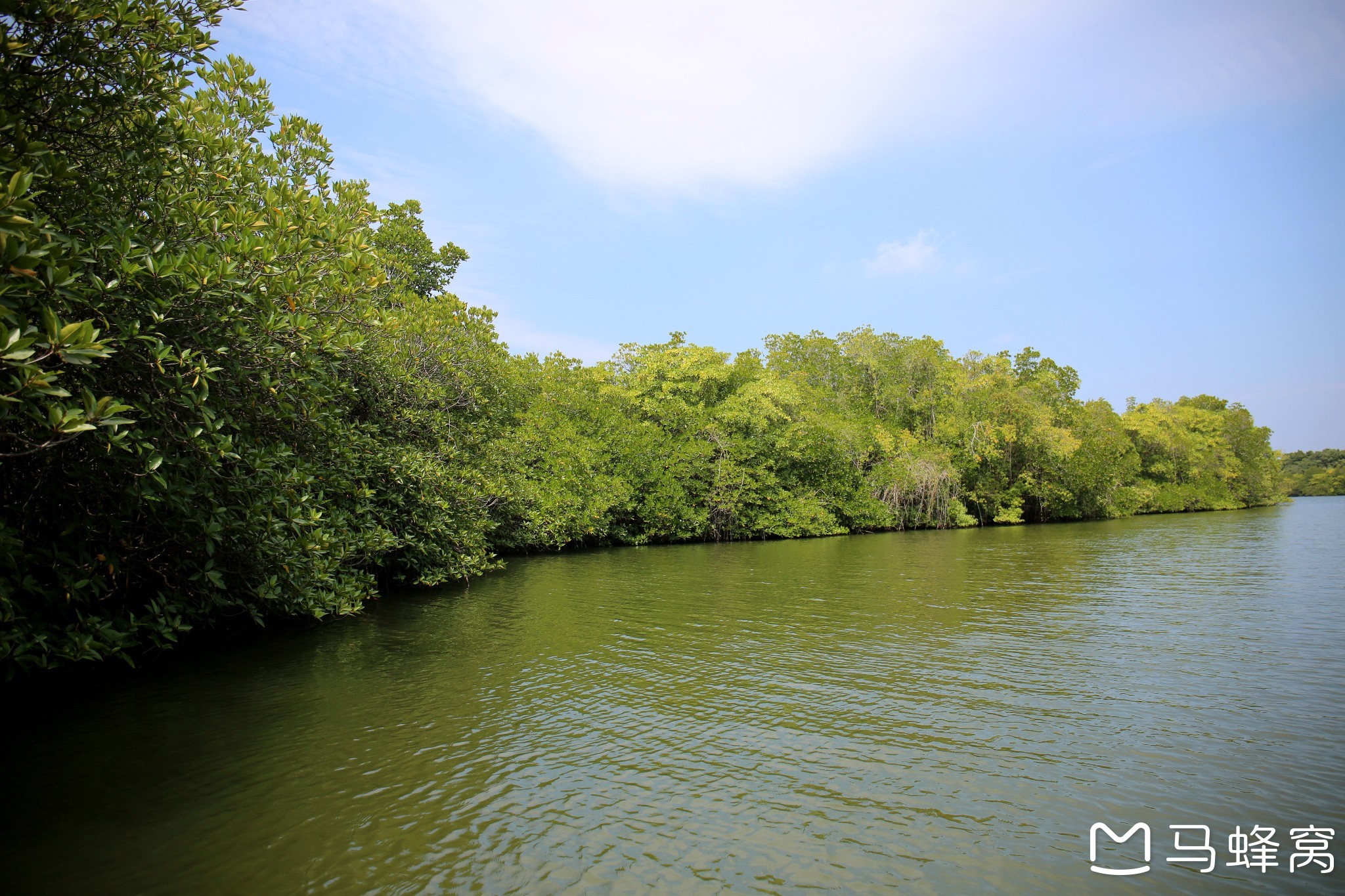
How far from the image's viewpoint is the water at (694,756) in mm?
5004

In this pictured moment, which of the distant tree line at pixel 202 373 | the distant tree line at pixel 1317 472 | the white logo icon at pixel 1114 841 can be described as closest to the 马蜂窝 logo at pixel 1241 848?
the white logo icon at pixel 1114 841

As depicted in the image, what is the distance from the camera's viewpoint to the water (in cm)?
500

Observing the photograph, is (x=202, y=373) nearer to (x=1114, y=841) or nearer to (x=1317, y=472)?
(x=1114, y=841)

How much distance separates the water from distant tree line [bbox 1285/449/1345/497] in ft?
406

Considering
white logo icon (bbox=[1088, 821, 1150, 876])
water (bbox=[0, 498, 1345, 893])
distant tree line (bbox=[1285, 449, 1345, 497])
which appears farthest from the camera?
distant tree line (bbox=[1285, 449, 1345, 497])

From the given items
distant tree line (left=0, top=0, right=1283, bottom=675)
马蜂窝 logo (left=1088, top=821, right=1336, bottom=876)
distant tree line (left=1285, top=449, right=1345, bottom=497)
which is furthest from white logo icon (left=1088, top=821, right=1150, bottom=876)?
distant tree line (left=1285, top=449, right=1345, bottom=497)

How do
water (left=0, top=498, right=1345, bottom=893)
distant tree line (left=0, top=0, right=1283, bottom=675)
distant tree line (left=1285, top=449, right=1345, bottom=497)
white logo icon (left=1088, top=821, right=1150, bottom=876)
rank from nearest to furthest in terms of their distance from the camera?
white logo icon (left=1088, top=821, right=1150, bottom=876)
water (left=0, top=498, right=1345, bottom=893)
distant tree line (left=0, top=0, right=1283, bottom=675)
distant tree line (left=1285, top=449, right=1345, bottom=497)

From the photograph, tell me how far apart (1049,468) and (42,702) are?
5242cm

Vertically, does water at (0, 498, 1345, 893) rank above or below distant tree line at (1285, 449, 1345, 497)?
below

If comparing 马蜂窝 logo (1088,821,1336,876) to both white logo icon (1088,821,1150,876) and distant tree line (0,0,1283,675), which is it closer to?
white logo icon (1088,821,1150,876)

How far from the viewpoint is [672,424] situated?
37781 millimetres

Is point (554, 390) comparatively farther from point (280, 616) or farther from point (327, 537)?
point (327, 537)

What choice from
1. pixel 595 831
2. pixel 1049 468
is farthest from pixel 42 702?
pixel 1049 468

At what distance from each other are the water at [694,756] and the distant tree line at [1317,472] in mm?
123777
